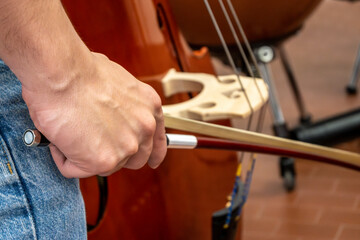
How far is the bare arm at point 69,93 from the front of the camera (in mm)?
635

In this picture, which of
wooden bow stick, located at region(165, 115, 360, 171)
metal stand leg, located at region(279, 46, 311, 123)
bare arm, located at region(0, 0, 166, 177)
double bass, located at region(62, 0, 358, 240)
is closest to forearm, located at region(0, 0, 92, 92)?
bare arm, located at region(0, 0, 166, 177)

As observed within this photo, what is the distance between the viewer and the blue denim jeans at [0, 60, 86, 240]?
65cm

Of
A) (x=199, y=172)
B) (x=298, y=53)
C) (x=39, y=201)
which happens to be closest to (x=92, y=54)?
(x=39, y=201)

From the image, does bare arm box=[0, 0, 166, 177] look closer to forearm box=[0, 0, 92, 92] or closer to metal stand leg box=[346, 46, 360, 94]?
forearm box=[0, 0, 92, 92]

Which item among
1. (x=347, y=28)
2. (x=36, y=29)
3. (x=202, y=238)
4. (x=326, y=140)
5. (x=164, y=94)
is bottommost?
(x=347, y=28)

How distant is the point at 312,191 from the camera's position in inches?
100

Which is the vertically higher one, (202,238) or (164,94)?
(164,94)

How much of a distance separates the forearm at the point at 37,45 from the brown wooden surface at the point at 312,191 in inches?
67.0

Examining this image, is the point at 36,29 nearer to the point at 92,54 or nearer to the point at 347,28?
the point at 92,54

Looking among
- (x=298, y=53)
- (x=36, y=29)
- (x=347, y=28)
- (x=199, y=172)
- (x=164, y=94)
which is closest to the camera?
(x=36, y=29)

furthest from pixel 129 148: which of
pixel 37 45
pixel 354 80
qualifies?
pixel 354 80

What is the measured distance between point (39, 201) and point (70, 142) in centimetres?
7

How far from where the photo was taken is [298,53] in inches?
163

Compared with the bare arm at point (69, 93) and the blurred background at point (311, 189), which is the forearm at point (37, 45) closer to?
the bare arm at point (69, 93)
